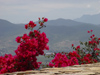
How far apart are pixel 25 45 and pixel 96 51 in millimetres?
7036

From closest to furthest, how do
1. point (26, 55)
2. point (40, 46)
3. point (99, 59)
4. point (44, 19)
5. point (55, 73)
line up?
point (55, 73) → point (26, 55) → point (40, 46) → point (44, 19) → point (99, 59)

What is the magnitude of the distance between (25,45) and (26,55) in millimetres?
415

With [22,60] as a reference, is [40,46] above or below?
above

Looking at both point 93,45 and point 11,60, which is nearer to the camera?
point 11,60

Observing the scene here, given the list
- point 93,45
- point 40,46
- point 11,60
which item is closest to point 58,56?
point 40,46

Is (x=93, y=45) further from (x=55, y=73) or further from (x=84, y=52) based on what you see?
(x=55, y=73)

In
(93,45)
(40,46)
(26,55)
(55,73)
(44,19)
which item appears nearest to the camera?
(55,73)

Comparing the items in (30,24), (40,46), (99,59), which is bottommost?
(99,59)

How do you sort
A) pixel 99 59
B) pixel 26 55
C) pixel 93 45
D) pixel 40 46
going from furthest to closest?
pixel 93 45, pixel 99 59, pixel 40 46, pixel 26 55

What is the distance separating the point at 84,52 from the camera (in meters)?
12.3

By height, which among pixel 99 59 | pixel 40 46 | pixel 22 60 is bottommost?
pixel 99 59

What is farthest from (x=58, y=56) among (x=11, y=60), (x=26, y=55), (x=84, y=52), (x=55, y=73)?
(x=84, y=52)

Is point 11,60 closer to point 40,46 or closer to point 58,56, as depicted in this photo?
point 40,46

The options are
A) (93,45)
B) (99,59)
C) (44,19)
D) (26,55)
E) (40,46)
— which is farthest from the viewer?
(93,45)
